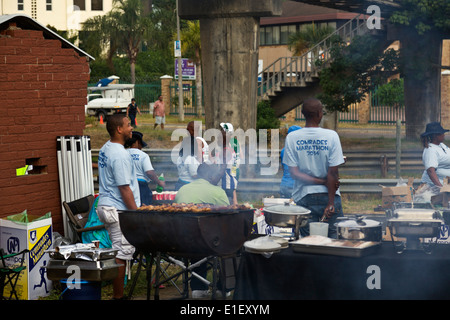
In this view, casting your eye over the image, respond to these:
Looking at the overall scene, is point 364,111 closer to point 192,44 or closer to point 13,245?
point 192,44

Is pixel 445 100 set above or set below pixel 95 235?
above

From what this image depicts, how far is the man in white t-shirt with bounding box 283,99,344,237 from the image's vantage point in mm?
6890

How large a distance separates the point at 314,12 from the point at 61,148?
45847mm

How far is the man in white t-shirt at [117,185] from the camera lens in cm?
712

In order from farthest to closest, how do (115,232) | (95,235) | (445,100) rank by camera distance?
(445,100)
(95,235)
(115,232)

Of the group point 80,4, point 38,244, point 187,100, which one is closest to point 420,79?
point 38,244

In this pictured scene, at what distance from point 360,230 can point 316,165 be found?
1181mm

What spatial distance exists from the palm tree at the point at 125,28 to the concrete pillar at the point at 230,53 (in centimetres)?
4217

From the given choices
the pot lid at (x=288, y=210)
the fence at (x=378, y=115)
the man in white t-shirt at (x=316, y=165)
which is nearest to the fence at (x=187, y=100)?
the fence at (x=378, y=115)

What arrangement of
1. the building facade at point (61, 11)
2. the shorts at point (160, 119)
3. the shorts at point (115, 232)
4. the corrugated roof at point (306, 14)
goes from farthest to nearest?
the building facade at point (61, 11)
the corrugated roof at point (306, 14)
the shorts at point (160, 119)
the shorts at point (115, 232)

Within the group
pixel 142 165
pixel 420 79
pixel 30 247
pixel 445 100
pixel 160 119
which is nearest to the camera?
pixel 30 247

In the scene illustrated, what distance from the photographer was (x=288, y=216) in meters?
6.35

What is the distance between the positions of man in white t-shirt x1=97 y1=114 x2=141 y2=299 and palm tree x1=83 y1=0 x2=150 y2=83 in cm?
5162

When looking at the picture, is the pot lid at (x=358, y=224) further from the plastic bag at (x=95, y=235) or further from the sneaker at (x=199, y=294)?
the plastic bag at (x=95, y=235)
